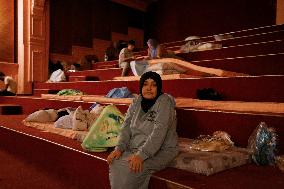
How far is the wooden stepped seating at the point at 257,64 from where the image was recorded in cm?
287

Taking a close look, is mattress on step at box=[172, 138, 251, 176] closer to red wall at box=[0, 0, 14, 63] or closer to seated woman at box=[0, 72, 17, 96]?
seated woman at box=[0, 72, 17, 96]

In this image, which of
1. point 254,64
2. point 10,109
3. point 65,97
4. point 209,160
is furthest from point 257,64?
point 10,109

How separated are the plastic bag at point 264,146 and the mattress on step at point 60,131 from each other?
142cm

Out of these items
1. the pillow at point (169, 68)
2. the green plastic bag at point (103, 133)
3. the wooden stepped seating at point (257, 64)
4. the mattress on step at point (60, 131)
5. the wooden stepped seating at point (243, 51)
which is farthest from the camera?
the pillow at point (169, 68)

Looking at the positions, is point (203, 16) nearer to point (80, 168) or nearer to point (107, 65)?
point (107, 65)

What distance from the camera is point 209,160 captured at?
1.67 metres

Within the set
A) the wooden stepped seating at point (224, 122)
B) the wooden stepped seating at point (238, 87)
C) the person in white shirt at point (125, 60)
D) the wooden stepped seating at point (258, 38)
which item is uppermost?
the wooden stepped seating at point (258, 38)

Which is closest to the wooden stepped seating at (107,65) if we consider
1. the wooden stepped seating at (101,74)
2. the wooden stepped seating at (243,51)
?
the wooden stepped seating at (101,74)

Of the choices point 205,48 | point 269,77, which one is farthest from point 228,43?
point 269,77

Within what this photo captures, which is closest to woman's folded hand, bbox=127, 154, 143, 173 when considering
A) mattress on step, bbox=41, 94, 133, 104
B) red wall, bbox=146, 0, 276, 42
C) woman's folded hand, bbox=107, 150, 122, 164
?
woman's folded hand, bbox=107, 150, 122, 164

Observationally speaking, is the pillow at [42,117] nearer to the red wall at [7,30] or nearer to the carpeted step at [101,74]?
the carpeted step at [101,74]

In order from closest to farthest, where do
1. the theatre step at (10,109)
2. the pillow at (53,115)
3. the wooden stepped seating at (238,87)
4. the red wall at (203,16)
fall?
1. the wooden stepped seating at (238,87)
2. the pillow at (53,115)
3. the theatre step at (10,109)
4. the red wall at (203,16)

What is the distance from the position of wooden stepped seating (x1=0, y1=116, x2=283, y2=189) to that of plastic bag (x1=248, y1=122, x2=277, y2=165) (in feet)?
0.16

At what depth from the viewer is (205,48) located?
4484 millimetres
